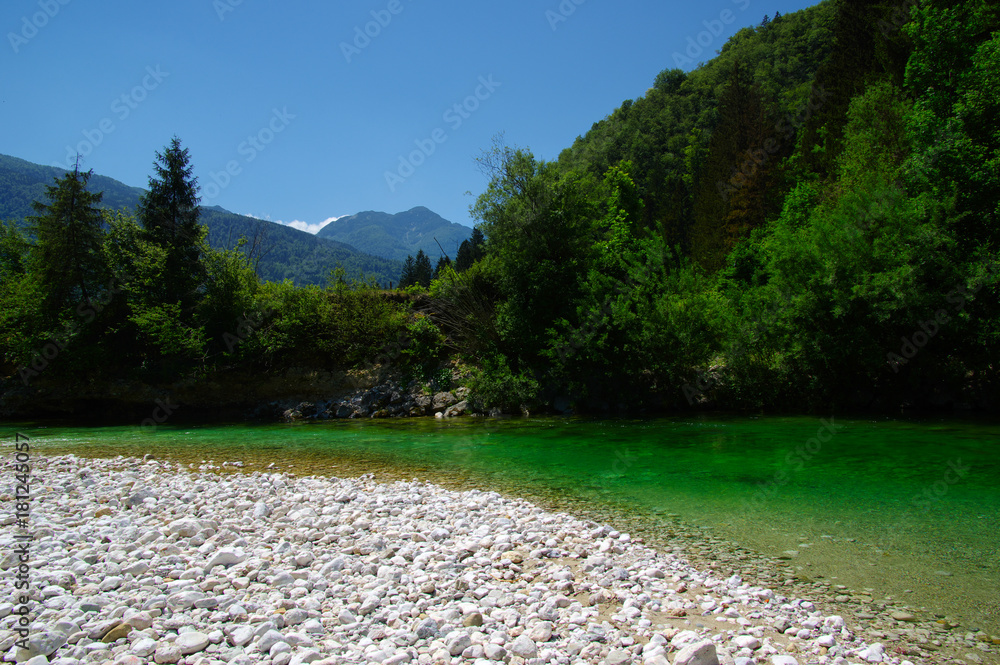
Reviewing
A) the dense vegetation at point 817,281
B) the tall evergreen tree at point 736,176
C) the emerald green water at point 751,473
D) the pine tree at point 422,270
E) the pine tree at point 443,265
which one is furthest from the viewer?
the pine tree at point 422,270

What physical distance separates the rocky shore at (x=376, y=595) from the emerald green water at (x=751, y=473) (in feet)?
5.12

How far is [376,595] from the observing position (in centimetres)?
469

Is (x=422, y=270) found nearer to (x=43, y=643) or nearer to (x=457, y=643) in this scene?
(x=43, y=643)

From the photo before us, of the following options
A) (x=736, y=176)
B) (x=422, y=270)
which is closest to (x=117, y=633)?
(x=736, y=176)

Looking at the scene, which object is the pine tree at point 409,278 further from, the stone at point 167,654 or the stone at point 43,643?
the stone at point 167,654

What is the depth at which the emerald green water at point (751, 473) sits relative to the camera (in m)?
5.87

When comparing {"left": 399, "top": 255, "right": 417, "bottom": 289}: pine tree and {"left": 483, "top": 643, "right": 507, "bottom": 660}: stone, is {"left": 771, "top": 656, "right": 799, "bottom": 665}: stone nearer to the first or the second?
{"left": 483, "top": 643, "right": 507, "bottom": 660}: stone

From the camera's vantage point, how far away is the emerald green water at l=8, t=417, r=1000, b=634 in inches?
231

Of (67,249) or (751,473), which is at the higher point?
(67,249)

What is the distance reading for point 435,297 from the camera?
30953 mm

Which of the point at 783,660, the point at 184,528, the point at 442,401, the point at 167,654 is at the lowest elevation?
the point at 783,660

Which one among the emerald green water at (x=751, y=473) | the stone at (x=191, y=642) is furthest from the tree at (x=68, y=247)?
the stone at (x=191, y=642)

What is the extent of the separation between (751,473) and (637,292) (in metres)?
13.3

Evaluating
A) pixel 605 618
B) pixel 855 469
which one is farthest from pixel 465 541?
pixel 855 469
